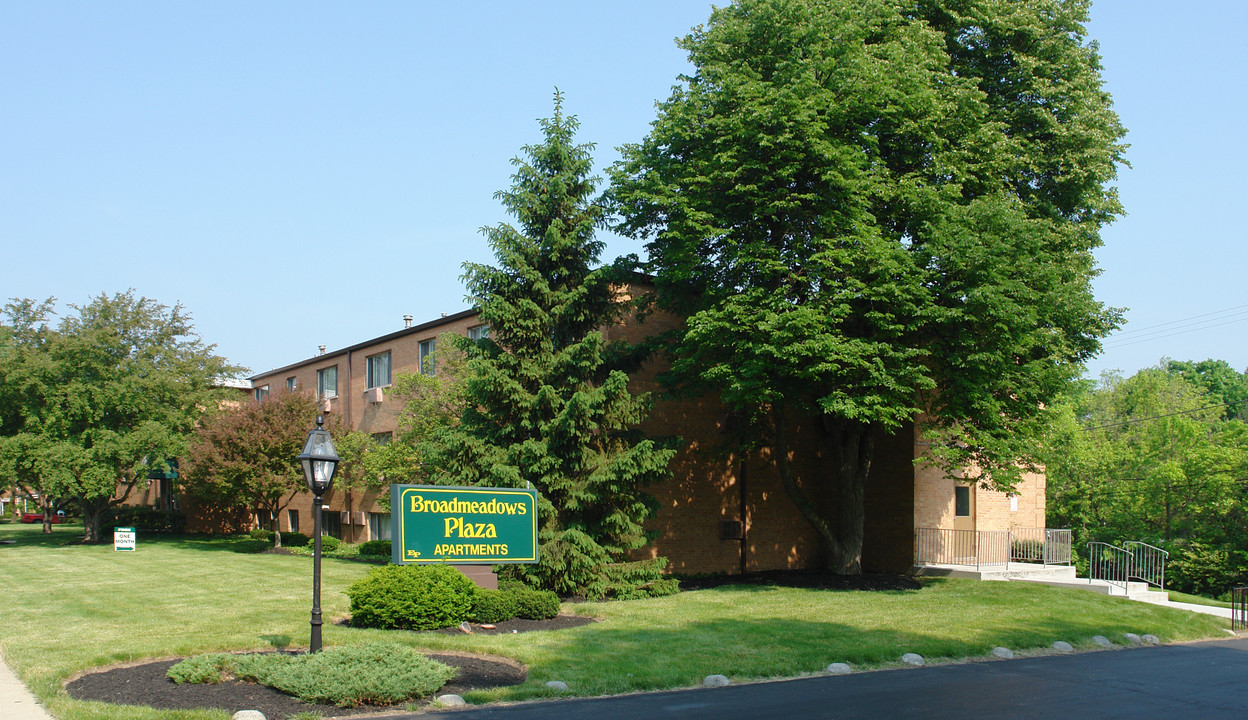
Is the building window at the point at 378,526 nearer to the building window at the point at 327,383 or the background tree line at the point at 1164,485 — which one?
the building window at the point at 327,383

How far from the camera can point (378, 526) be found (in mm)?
34906

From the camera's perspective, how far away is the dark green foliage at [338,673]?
10180mm

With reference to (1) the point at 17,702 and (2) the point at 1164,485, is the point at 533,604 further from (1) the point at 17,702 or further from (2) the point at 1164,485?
(2) the point at 1164,485

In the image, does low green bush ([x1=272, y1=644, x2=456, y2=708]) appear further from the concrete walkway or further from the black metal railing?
the black metal railing

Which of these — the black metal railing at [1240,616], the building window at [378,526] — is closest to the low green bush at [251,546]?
the building window at [378,526]

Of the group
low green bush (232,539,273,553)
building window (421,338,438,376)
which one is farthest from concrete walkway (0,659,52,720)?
low green bush (232,539,273,553)

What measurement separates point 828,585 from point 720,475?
4.77m

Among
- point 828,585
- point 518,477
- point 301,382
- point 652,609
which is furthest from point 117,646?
point 301,382

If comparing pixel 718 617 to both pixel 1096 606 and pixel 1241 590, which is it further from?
pixel 1241 590

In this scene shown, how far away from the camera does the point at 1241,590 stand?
2053 centimetres

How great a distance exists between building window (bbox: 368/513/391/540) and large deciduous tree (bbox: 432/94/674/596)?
14594 mm

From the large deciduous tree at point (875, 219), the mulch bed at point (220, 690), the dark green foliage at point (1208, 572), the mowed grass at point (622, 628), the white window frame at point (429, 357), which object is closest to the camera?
the mulch bed at point (220, 690)

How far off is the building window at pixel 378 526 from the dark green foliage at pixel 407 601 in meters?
19.2

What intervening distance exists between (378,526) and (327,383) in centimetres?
734
